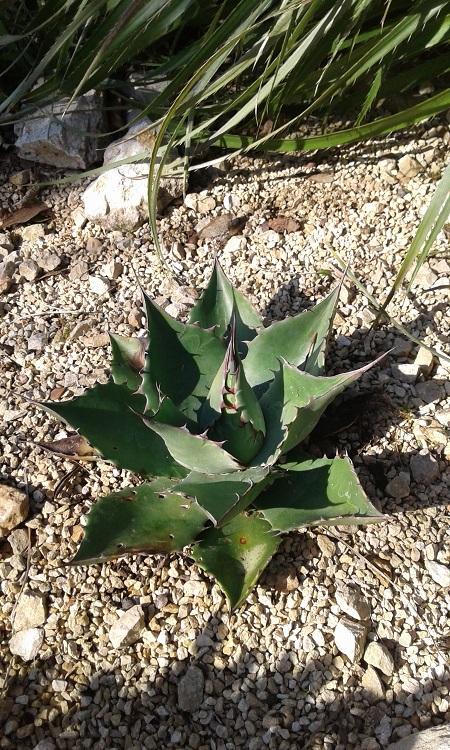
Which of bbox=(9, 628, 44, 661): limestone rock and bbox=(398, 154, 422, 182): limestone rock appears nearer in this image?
bbox=(9, 628, 44, 661): limestone rock

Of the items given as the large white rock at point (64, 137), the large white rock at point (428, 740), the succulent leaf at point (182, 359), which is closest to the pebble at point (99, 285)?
the large white rock at point (64, 137)

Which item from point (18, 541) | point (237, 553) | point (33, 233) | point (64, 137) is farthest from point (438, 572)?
point (64, 137)

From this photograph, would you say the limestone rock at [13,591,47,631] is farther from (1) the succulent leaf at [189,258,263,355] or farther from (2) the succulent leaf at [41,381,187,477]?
(1) the succulent leaf at [189,258,263,355]

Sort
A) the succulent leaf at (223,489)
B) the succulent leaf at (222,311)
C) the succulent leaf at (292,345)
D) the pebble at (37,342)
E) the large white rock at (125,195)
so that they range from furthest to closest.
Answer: the large white rock at (125,195) → the pebble at (37,342) → the succulent leaf at (222,311) → the succulent leaf at (292,345) → the succulent leaf at (223,489)

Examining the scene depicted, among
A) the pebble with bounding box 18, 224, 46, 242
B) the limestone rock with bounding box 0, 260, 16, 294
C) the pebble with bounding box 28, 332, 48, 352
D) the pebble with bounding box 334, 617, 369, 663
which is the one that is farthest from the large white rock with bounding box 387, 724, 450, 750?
the pebble with bounding box 18, 224, 46, 242

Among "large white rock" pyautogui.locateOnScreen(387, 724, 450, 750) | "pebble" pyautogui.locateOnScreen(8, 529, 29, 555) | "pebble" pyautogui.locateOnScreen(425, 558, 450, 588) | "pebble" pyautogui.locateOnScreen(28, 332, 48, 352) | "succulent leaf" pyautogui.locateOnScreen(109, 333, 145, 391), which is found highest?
"succulent leaf" pyautogui.locateOnScreen(109, 333, 145, 391)

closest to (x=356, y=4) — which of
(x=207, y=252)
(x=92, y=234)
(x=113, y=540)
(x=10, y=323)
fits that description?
(x=207, y=252)

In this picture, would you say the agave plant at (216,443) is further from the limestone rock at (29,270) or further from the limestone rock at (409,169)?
the limestone rock at (409,169)
